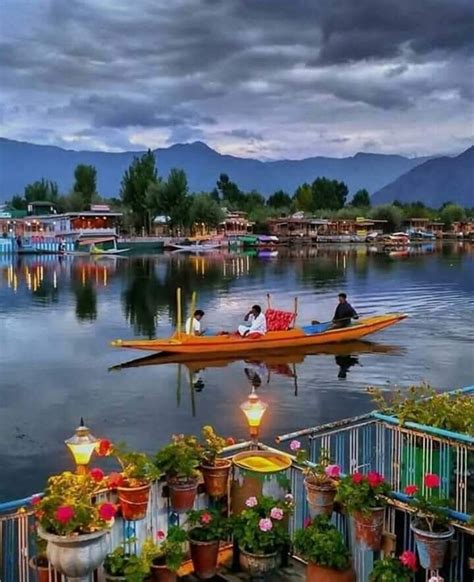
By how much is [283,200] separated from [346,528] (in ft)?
599

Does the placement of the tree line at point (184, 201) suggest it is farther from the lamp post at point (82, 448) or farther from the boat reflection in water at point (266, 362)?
the lamp post at point (82, 448)

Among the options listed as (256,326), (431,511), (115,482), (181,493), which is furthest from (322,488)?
(256,326)

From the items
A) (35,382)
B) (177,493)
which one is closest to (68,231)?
(35,382)

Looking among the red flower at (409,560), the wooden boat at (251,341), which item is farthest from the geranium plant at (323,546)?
the wooden boat at (251,341)

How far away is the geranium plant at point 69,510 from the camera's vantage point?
502 centimetres

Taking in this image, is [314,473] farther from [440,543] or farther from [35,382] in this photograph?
[35,382]

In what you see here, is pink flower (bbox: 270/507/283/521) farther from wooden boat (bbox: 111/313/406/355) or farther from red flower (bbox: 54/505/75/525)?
wooden boat (bbox: 111/313/406/355)

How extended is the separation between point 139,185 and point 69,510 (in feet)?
374

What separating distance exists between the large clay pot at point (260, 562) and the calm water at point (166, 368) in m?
6.26

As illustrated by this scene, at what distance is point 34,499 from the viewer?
18.0 feet

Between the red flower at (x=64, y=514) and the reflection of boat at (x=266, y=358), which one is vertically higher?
the red flower at (x=64, y=514)

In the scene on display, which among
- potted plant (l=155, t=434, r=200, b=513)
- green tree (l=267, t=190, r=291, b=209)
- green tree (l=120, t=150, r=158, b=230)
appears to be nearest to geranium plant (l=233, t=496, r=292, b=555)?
potted plant (l=155, t=434, r=200, b=513)

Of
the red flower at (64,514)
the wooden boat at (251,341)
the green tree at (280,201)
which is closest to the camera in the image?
the red flower at (64,514)

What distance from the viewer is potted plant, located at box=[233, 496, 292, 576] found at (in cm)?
608
